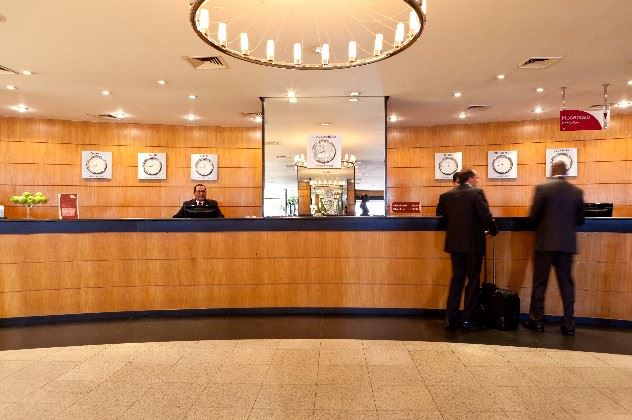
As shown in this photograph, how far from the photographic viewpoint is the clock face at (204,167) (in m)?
10.5

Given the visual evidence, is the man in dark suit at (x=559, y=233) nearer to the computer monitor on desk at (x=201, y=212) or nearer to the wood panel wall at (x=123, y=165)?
the computer monitor on desk at (x=201, y=212)

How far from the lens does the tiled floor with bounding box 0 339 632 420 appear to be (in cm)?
298

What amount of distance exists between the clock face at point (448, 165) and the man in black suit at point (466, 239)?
5.38 metres

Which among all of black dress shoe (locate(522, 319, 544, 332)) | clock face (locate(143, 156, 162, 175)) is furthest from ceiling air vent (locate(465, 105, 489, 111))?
clock face (locate(143, 156, 162, 175))

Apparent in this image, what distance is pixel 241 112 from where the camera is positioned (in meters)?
9.11

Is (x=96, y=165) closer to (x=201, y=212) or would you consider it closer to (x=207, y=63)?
(x=201, y=212)

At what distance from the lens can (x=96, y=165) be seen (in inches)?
396

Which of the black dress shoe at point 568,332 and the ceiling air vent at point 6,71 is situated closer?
the black dress shoe at point 568,332

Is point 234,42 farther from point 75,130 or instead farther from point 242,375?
point 75,130

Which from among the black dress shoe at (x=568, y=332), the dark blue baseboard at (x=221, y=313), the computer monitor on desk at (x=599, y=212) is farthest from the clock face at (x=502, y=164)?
the black dress shoe at (x=568, y=332)

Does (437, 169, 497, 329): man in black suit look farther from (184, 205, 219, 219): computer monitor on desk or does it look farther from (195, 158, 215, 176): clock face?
(195, 158, 215, 176): clock face

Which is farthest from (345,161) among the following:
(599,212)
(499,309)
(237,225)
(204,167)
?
(499,309)

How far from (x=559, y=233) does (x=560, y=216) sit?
0.19 meters

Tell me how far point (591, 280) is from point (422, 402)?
11.4 feet
